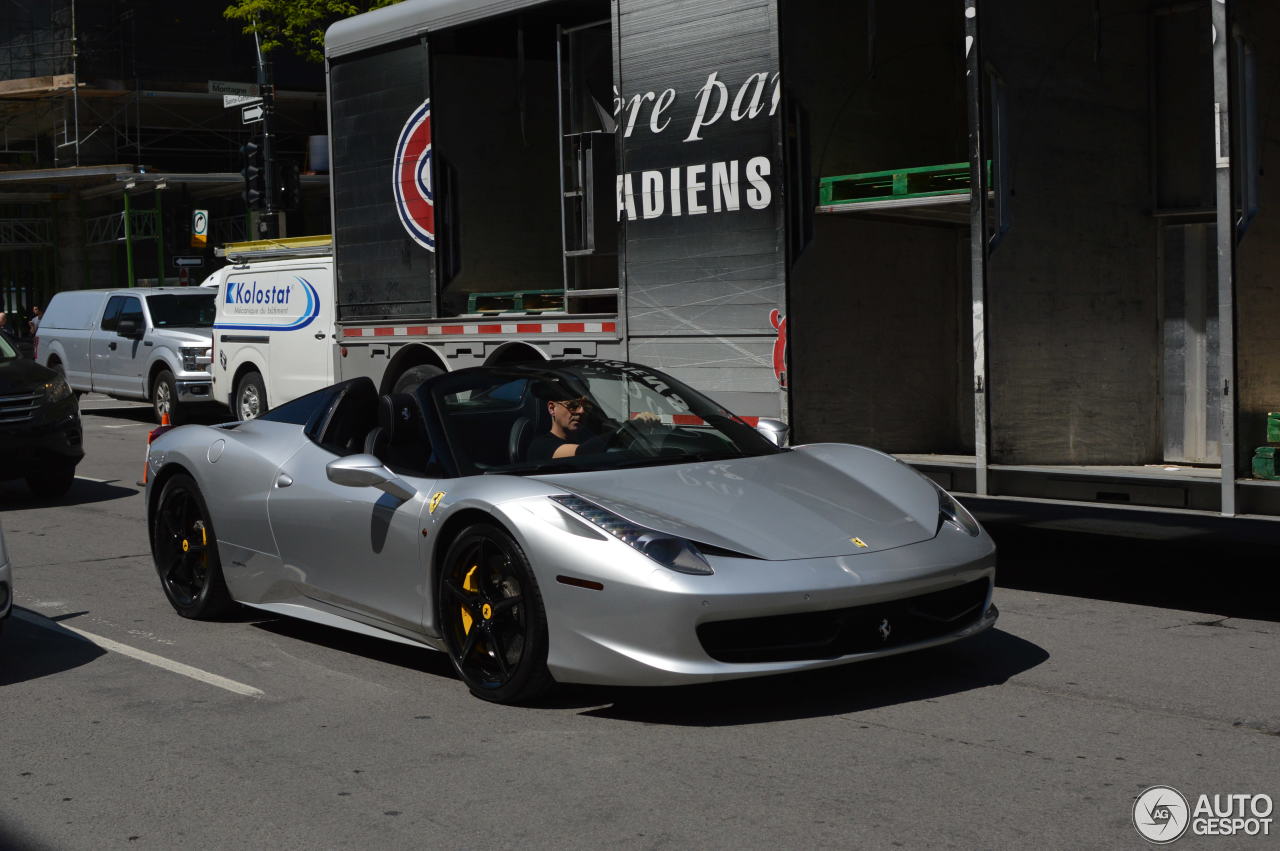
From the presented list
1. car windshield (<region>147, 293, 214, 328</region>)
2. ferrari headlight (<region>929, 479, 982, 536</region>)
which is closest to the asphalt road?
ferrari headlight (<region>929, 479, 982, 536</region>)

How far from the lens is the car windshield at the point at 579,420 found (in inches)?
252

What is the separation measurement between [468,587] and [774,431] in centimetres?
182

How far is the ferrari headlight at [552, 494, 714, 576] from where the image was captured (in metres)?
5.38

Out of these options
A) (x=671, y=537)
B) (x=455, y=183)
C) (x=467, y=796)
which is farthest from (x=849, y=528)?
(x=455, y=183)

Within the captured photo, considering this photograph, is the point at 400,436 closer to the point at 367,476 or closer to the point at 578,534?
the point at 367,476

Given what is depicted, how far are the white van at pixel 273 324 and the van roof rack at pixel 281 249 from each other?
1 centimetres

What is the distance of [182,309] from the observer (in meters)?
22.2

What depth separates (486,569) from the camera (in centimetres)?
588

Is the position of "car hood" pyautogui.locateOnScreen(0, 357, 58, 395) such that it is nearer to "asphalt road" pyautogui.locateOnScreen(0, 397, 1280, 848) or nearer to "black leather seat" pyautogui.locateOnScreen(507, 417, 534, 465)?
"asphalt road" pyautogui.locateOnScreen(0, 397, 1280, 848)

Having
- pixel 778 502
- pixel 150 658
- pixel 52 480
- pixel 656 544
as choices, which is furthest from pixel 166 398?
pixel 656 544

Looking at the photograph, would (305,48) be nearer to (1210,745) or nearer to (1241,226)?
(1241,226)

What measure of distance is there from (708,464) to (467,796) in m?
2.07

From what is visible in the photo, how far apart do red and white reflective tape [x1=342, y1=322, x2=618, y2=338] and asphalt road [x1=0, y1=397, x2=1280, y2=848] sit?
355 centimetres

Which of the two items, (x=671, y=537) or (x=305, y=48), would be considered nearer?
(x=671, y=537)
